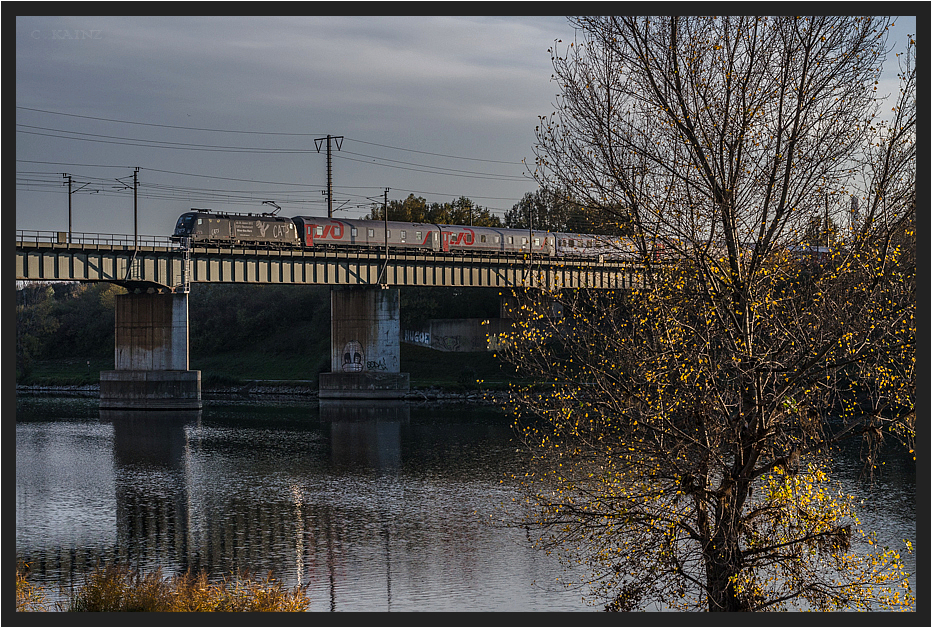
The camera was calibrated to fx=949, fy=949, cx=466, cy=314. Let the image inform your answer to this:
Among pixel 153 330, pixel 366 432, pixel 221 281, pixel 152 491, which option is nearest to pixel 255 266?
pixel 221 281

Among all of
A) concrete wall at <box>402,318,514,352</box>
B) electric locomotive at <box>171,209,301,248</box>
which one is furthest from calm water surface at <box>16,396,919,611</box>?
concrete wall at <box>402,318,514,352</box>

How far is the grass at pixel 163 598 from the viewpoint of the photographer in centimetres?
1484

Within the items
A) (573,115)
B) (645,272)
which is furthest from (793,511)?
(573,115)

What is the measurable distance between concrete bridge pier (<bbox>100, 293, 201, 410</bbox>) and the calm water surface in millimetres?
12815

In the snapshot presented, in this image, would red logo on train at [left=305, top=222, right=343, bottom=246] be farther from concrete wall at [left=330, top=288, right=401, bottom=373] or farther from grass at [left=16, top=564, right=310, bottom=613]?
grass at [left=16, top=564, right=310, bottom=613]

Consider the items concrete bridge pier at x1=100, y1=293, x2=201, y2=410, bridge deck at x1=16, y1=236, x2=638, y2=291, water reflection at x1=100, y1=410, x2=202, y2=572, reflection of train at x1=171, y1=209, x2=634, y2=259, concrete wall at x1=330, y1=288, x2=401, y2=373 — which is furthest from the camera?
concrete wall at x1=330, y1=288, x2=401, y2=373

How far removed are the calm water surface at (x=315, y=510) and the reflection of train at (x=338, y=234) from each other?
1993 centimetres

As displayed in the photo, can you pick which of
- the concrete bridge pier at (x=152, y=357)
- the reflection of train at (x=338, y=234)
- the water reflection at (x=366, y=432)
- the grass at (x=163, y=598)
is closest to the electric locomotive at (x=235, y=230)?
the reflection of train at (x=338, y=234)

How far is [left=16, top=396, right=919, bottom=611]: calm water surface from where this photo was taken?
19.8m

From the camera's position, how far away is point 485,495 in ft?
96.7

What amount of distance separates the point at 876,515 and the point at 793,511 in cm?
1199

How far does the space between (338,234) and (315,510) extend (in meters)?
46.0

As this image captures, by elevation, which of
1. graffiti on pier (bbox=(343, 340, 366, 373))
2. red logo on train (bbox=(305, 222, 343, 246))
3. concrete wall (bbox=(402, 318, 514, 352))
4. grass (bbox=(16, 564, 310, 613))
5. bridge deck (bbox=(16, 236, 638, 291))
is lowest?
grass (bbox=(16, 564, 310, 613))

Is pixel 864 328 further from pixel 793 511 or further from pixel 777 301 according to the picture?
pixel 793 511
